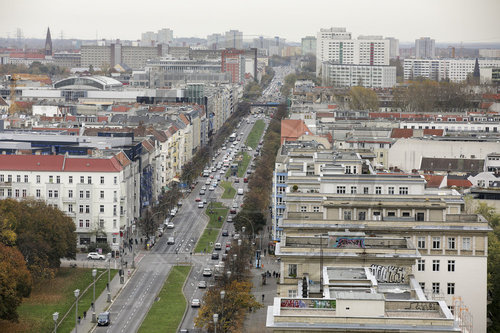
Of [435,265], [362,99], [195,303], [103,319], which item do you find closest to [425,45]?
[362,99]

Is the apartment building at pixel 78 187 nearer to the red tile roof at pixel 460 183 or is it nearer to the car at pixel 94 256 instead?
the car at pixel 94 256

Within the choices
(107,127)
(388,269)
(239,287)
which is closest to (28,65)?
(107,127)

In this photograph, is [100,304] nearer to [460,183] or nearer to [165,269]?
[165,269]

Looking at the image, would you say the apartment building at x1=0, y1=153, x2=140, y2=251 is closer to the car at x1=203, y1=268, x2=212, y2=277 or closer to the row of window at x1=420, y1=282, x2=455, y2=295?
the car at x1=203, y1=268, x2=212, y2=277

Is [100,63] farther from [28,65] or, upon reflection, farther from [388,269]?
[388,269]

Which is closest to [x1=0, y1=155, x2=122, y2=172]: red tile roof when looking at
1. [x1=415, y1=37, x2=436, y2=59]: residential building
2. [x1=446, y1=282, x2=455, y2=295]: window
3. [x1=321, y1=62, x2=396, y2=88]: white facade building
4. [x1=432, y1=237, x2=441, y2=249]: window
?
[x1=415, y1=37, x2=436, y2=59]: residential building
